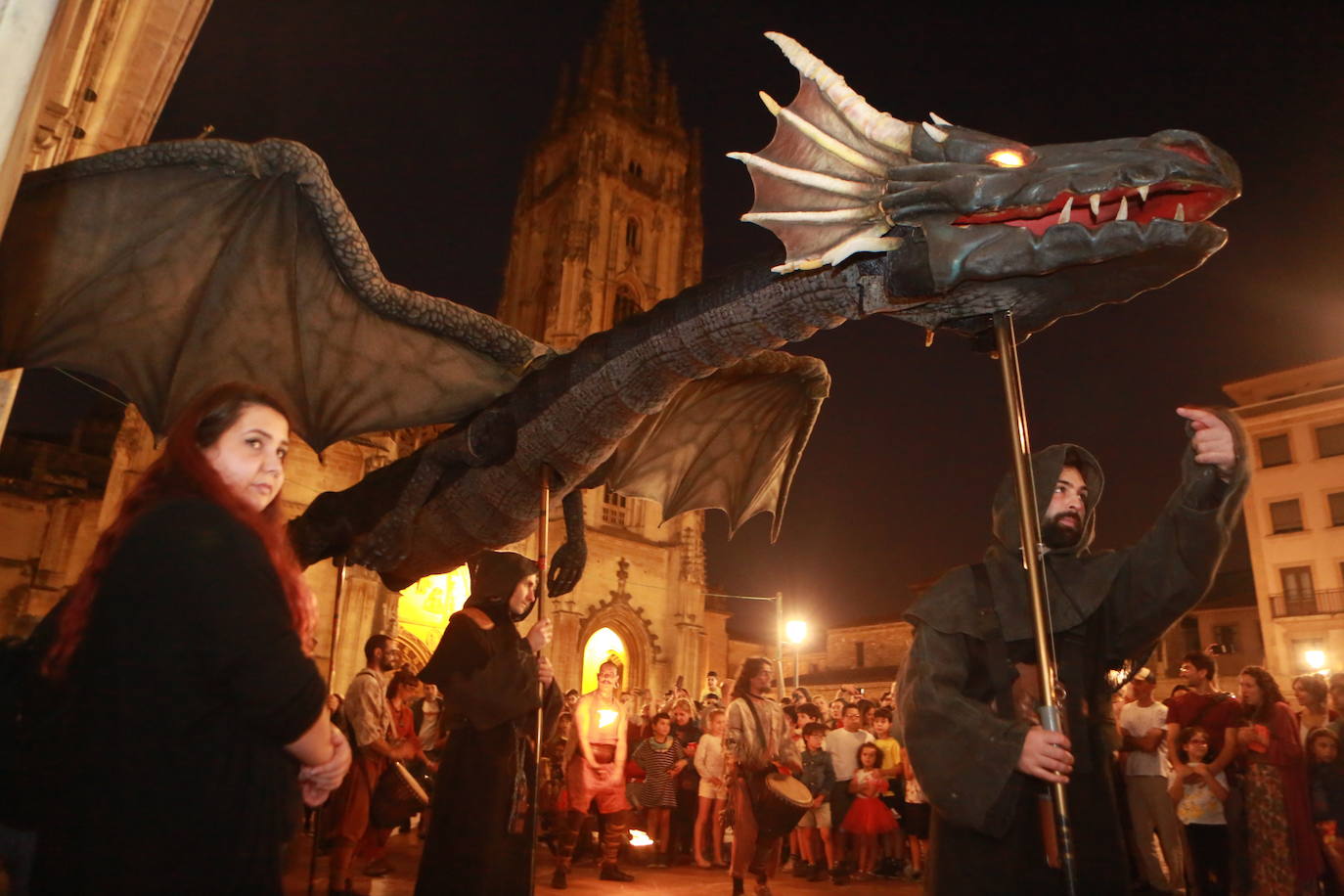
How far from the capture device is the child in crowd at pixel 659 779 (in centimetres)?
828

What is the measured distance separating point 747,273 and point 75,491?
22239mm

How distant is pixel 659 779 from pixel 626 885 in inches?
78.6

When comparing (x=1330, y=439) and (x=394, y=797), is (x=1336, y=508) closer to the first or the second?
(x=1330, y=439)

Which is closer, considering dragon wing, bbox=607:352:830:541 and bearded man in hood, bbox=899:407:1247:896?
bearded man in hood, bbox=899:407:1247:896

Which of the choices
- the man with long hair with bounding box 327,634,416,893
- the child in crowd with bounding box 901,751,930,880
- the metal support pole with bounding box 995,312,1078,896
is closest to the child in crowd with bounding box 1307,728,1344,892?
the child in crowd with bounding box 901,751,930,880

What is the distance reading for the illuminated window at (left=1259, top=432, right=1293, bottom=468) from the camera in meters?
26.5

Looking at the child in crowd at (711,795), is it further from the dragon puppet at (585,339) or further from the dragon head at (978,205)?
the dragon head at (978,205)

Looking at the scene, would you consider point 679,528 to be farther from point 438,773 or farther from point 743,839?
point 438,773

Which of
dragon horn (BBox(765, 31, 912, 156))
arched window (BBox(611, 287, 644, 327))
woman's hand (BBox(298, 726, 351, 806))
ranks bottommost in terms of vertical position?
woman's hand (BBox(298, 726, 351, 806))

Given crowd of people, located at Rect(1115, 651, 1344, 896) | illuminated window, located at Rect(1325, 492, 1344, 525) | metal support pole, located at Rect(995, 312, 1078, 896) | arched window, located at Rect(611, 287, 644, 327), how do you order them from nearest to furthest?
1. metal support pole, located at Rect(995, 312, 1078, 896)
2. crowd of people, located at Rect(1115, 651, 1344, 896)
3. illuminated window, located at Rect(1325, 492, 1344, 525)
4. arched window, located at Rect(611, 287, 644, 327)

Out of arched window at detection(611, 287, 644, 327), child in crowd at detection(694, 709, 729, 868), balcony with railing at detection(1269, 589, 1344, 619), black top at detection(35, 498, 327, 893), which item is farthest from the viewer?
arched window at detection(611, 287, 644, 327)

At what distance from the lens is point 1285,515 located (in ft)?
85.3

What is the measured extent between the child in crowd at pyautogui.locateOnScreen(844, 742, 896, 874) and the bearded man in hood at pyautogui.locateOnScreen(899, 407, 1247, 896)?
5.29 m

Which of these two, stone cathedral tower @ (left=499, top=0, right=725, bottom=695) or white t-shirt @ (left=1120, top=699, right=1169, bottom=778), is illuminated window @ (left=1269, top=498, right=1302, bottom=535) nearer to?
stone cathedral tower @ (left=499, top=0, right=725, bottom=695)
